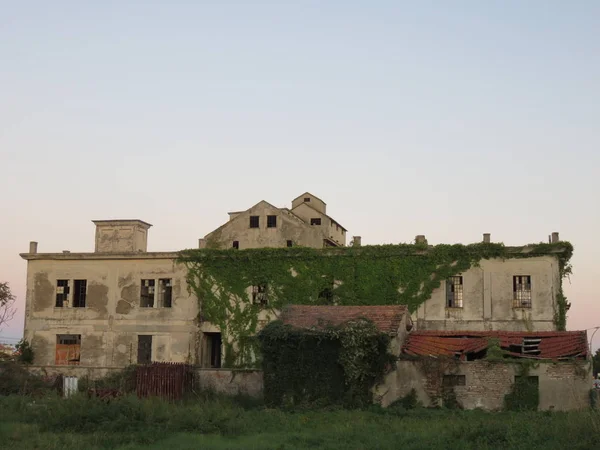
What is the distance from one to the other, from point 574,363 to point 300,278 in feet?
52.4

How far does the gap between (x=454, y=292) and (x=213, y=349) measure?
1334cm

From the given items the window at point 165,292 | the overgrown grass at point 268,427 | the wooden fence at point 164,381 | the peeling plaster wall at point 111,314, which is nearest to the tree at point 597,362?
the peeling plaster wall at point 111,314

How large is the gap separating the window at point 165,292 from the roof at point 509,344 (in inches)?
588

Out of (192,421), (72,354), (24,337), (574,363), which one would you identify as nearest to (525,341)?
(574,363)

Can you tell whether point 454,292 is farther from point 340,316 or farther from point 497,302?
point 340,316

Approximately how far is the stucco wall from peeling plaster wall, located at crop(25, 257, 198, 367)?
14880 mm

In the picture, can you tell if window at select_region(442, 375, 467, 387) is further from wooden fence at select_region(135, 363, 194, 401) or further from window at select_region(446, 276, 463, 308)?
wooden fence at select_region(135, 363, 194, 401)

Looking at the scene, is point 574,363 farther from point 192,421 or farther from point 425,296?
point 192,421

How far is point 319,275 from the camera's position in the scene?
41.3 meters

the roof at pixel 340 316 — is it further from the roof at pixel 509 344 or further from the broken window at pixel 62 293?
the broken window at pixel 62 293

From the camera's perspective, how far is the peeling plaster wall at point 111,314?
42469 mm

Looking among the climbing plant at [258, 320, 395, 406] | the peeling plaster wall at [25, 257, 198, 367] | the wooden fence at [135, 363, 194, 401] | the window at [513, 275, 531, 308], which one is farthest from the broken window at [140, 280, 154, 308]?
the window at [513, 275, 531, 308]

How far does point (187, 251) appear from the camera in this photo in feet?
141

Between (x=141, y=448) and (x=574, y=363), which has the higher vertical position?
(x=574, y=363)
